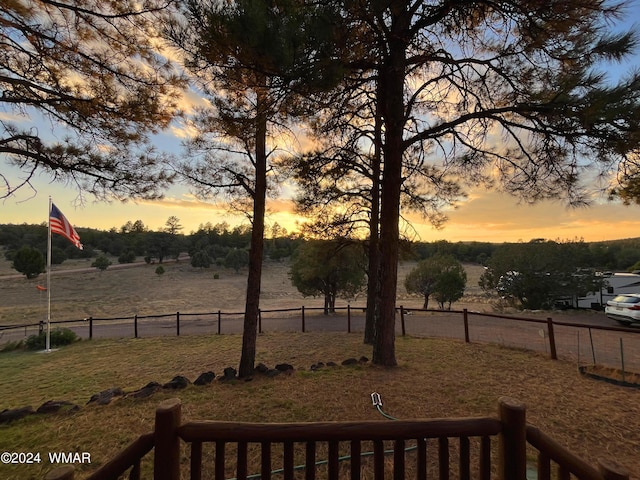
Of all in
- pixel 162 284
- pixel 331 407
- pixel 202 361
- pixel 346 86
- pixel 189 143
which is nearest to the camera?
pixel 331 407

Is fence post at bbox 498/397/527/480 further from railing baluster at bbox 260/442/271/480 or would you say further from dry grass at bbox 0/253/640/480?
dry grass at bbox 0/253/640/480

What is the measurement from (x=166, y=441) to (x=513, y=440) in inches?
78.0

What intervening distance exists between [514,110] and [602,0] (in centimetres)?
145

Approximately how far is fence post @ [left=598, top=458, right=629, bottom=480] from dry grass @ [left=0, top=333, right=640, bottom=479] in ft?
8.37

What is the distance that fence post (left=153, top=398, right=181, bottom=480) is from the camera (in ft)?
5.54

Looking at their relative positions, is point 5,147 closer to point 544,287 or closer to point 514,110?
point 514,110

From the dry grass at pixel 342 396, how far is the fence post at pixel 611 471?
8.37ft

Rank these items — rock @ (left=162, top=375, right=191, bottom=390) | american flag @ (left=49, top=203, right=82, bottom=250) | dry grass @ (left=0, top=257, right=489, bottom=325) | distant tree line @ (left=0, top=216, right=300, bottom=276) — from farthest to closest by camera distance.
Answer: distant tree line @ (left=0, top=216, right=300, bottom=276), dry grass @ (left=0, top=257, right=489, bottom=325), american flag @ (left=49, top=203, right=82, bottom=250), rock @ (left=162, top=375, right=191, bottom=390)

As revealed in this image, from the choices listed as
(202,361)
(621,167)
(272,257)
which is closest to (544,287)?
(621,167)

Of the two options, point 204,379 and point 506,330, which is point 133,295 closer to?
point 204,379

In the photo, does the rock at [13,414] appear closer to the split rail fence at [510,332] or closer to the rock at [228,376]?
the rock at [228,376]

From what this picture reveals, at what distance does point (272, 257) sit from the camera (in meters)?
59.4

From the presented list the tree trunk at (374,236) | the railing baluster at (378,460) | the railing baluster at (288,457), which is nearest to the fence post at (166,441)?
the railing baluster at (288,457)

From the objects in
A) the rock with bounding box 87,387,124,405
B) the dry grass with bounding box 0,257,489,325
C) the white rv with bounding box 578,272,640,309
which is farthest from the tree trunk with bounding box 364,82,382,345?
the white rv with bounding box 578,272,640,309
